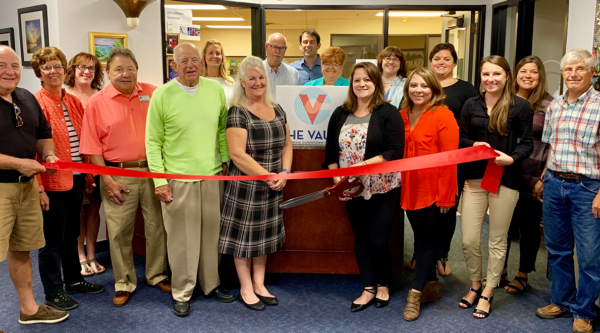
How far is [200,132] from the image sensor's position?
3.01 m

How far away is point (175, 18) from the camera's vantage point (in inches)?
193

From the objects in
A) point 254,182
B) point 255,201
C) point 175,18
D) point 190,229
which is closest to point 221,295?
point 190,229

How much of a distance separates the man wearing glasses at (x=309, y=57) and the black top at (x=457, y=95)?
4.72 ft

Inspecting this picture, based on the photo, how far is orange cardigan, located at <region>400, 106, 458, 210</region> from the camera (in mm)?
2855

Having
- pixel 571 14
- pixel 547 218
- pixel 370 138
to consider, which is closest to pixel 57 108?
pixel 370 138

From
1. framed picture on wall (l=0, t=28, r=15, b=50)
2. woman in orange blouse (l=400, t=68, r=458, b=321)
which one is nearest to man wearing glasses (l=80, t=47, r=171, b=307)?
woman in orange blouse (l=400, t=68, r=458, b=321)

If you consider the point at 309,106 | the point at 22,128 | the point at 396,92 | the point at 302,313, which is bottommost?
the point at 302,313

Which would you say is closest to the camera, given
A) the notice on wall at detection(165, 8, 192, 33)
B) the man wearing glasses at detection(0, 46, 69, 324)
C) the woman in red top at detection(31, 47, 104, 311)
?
the man wearing glasses at detection(0, 46, 69, 324)

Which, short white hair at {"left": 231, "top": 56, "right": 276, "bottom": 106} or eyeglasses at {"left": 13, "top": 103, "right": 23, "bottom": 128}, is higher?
short white hair at {"left": 231, "top": 56, "right": 276, "bottom": 106}

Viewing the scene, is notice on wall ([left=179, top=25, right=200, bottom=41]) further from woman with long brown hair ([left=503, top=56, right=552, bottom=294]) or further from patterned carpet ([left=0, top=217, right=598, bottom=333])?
woman with long brown hair ([left=503, top=56, right=552, bottom=294])

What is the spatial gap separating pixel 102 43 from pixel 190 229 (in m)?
2.10

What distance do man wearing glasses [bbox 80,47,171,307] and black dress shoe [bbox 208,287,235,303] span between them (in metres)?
0.53

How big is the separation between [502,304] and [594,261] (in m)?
0.67

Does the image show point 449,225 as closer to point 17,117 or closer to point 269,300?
point 269,300
